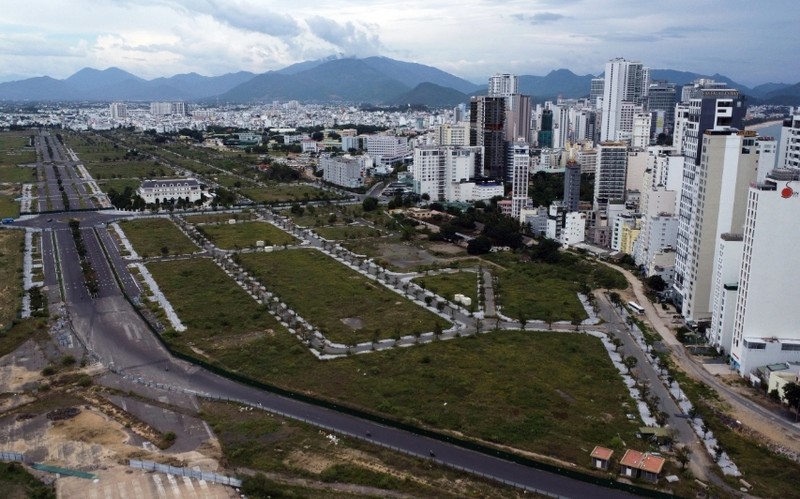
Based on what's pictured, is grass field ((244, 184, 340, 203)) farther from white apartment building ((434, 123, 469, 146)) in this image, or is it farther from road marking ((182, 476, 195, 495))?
road marking ((182, 476, 195, 495))

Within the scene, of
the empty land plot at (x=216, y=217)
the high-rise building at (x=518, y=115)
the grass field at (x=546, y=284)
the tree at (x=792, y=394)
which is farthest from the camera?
the high-rise building at (x=518, y=115)

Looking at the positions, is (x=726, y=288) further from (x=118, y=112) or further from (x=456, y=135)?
(x=118, y=112)

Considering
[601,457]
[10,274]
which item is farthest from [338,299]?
[10,274]

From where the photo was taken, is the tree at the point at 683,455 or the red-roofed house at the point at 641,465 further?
the tree at the point at 683,455

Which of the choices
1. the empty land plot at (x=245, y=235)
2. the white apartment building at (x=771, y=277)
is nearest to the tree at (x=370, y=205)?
the empty land plot at (x=245, y=235)

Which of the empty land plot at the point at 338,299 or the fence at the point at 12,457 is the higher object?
the empty land plot at the point at 338,299

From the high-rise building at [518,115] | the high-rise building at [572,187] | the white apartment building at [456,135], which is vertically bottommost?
the high-rise building at [572,187]

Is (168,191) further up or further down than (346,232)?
further up

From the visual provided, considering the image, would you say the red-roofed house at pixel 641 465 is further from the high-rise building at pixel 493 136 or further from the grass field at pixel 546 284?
the high-rise building at pixel 493 136

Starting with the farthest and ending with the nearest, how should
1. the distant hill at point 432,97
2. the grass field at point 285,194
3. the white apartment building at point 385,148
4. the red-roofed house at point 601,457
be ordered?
1. the distant hill at point 432,97
2. the white apartment building at point 385,148
3. the grass field at point 285,194
4. the red-roofed house at point 601,457
